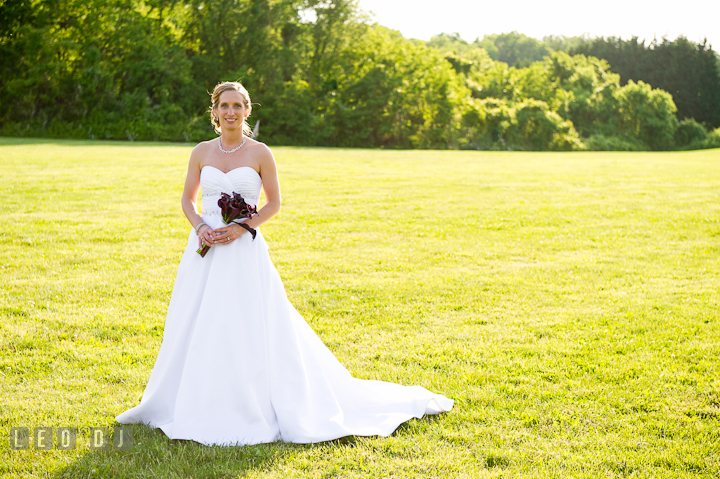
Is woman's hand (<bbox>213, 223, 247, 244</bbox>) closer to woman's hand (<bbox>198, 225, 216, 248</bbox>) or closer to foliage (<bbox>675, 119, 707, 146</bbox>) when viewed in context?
woman's hand (<bbox>198, 225, 216, 248</bbox>)

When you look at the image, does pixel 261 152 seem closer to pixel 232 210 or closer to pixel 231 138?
pixel 231 138

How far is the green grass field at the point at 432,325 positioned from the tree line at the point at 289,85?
26696 mm

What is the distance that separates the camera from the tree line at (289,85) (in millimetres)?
39594

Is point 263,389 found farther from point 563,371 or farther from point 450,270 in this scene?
point 450,270

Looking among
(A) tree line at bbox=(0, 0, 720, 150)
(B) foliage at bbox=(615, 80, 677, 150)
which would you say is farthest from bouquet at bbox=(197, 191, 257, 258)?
(B) foliage at bbox=(615, 80, 677, 150)

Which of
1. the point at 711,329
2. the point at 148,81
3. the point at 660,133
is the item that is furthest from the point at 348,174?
the point at 660,133

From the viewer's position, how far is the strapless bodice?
454cm

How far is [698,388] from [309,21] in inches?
2031

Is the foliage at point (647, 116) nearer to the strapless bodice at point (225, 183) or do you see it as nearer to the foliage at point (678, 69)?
the foliage at point (678, 69)

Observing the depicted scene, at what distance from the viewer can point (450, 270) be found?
9.80 metres
